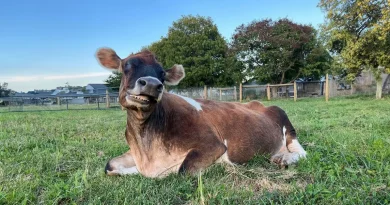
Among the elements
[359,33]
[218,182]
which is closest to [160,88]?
[218,182]

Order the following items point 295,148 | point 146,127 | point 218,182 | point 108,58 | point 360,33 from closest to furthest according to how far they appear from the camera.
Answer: point 218,182 → point 146,127 → point 108,58 → point 295,148 → point 360,33

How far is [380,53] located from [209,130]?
20646 millimetres

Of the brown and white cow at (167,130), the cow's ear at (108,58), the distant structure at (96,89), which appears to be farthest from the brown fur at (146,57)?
the distant structure at (96,89)

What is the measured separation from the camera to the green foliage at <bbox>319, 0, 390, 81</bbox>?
1978 cm

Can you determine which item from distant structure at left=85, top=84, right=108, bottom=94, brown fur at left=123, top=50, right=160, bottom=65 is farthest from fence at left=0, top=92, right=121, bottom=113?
brown fur at left=123, top=50, right=160, bottom=65

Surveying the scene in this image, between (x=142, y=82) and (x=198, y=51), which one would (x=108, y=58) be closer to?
(x=142, y=82)

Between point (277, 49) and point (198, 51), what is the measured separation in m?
8.43

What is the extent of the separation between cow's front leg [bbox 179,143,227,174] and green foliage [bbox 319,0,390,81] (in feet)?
62.8

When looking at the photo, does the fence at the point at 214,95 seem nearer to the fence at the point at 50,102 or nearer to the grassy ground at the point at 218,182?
the fence at the point at 50,102

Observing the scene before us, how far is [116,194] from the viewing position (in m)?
2.60

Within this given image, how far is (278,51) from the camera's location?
29812mm

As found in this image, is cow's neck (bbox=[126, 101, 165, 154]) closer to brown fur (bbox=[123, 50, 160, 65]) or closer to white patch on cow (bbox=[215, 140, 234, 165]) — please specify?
brown fur (bbox=[123, 50, 160, 65])

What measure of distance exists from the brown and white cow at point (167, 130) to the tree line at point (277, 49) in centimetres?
1924

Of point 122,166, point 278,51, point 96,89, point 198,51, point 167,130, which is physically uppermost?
point 198,51
